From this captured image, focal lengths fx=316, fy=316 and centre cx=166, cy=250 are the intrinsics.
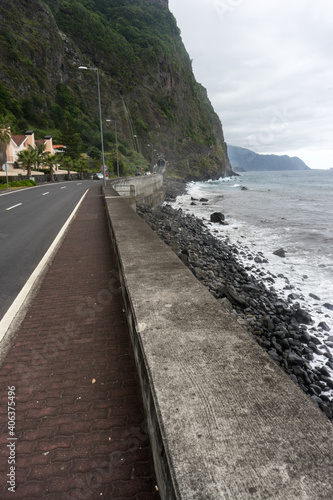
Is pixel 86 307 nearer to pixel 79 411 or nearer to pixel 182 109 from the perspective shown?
pixel 79 411

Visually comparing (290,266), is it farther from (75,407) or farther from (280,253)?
(75,407)

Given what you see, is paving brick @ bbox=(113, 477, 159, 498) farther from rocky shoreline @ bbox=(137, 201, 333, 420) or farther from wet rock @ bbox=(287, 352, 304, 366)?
wet rock @ bbox=(287, 352, 304, 366)

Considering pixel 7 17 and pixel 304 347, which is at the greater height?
pixel 7 17

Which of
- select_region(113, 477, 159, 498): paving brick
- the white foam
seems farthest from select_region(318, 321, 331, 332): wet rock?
select_region(113, 477, 159, 498): paving brick

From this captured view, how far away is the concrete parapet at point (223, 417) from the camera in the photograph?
1.38 m

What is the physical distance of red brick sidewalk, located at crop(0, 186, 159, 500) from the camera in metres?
1.97

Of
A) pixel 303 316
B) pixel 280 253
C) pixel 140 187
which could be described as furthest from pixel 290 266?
pixel 140 187

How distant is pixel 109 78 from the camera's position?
101062mm

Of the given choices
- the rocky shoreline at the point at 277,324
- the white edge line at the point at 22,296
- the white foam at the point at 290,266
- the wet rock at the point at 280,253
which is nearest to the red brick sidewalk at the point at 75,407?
the white edge line at the point at 22,296

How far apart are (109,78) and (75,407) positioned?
11468 cm

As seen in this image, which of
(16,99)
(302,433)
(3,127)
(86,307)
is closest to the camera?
(302,433)

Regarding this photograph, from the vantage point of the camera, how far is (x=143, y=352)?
243 cm

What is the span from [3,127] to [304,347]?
49897mm

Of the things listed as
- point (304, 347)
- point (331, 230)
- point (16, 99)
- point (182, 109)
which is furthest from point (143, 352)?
point (182, 109)
